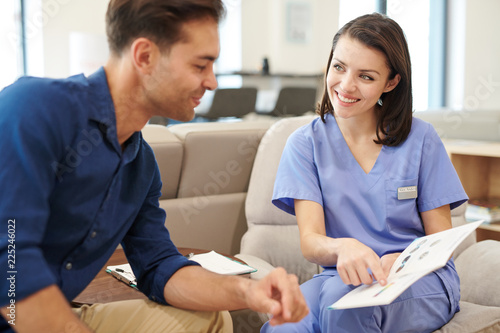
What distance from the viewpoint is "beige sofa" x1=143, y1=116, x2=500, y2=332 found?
6.47 feet

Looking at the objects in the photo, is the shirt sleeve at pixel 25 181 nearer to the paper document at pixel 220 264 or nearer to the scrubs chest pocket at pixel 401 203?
the paper document at pixel 220 264

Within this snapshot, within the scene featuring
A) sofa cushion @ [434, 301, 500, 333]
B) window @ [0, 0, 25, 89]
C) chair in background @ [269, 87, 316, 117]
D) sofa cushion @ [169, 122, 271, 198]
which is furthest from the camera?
chair in background @ [269, 87, 316, 117]

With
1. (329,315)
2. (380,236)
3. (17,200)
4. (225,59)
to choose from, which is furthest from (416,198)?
(225,59)

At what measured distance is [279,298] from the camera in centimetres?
99

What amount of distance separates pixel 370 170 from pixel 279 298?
26.1 inches

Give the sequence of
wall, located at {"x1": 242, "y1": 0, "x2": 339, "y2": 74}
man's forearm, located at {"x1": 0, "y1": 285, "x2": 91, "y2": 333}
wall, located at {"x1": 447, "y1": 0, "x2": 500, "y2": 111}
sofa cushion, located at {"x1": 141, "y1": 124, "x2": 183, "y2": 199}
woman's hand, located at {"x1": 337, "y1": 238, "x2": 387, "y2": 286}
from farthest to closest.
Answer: wall, located at {"x1": 242, "y1": 0, "x2": 339, "y2": 74}, wall, located at {"x1": 447, "y1": 0, "x2": 500, "y2": 111}, sofa cushion, located at {"x1": 141, "y1": 124, "x2": 183, "y2": 199}, woman's hand, located at {"x1": 337, "y1": 238, "x2": 387, "y2": 286}, man's forearm, located at {"x1": 0, "y1": 285, "x2": 91, "y2": 333}

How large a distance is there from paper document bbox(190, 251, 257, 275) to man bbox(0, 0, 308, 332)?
1.10 feet

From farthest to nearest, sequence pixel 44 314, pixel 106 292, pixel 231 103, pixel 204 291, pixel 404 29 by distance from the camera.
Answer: pixel 404 29
pixel 231 103
pixel 106 292
pixel 204 291
pixel 44 314

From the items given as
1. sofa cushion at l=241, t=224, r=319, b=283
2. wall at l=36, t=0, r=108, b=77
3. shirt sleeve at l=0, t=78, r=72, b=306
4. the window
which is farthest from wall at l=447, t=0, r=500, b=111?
shirt sleeve at l=0, t=78, r=72, b=306

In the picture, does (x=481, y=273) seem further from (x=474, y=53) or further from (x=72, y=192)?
(x=474, y=53)

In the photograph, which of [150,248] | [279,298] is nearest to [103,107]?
[150,248]

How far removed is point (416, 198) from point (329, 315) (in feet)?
1.57

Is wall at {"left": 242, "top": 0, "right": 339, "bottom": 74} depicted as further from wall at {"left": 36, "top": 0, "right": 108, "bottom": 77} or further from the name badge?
the name badge

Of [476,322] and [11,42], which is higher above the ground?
[11,42]
